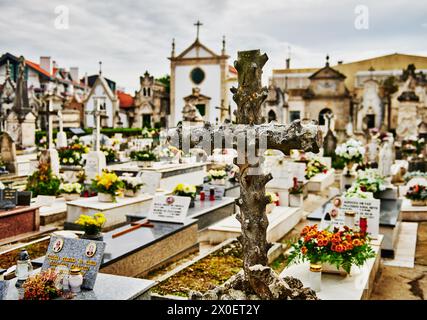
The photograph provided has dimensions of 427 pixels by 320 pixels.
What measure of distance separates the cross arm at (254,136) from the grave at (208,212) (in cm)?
564

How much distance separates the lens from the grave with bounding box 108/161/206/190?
1509cm

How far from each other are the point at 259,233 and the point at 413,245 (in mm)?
6928

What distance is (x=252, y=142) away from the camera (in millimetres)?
3129

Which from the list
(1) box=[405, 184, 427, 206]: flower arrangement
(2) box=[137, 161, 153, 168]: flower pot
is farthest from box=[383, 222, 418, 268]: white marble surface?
(2) box=[137, 161, 153, 168]: flower pot

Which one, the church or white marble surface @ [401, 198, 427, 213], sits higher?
the church

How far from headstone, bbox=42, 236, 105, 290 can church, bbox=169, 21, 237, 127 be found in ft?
121

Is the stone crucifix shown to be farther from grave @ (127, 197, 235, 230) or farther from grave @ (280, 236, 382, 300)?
grave @ (127, 197, 235, 230)

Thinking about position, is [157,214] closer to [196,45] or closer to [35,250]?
[35,250]

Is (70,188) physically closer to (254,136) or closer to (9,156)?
(9,156)

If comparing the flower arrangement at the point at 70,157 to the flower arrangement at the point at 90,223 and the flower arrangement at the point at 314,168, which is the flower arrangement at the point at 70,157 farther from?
the flower arrangement at the point at 90,223

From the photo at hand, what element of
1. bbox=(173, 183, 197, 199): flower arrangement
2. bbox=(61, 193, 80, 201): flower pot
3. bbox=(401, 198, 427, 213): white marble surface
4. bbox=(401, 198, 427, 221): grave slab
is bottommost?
bbox=(401, 198, 427, 221): grave slab

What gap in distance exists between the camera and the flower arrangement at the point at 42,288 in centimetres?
409

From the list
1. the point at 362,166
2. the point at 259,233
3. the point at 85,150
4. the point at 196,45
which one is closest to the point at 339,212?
the point at 259,233

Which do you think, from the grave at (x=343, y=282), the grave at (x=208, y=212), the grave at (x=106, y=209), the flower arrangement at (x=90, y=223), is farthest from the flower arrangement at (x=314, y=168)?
the flower arrangement at (x=90, y=223)
